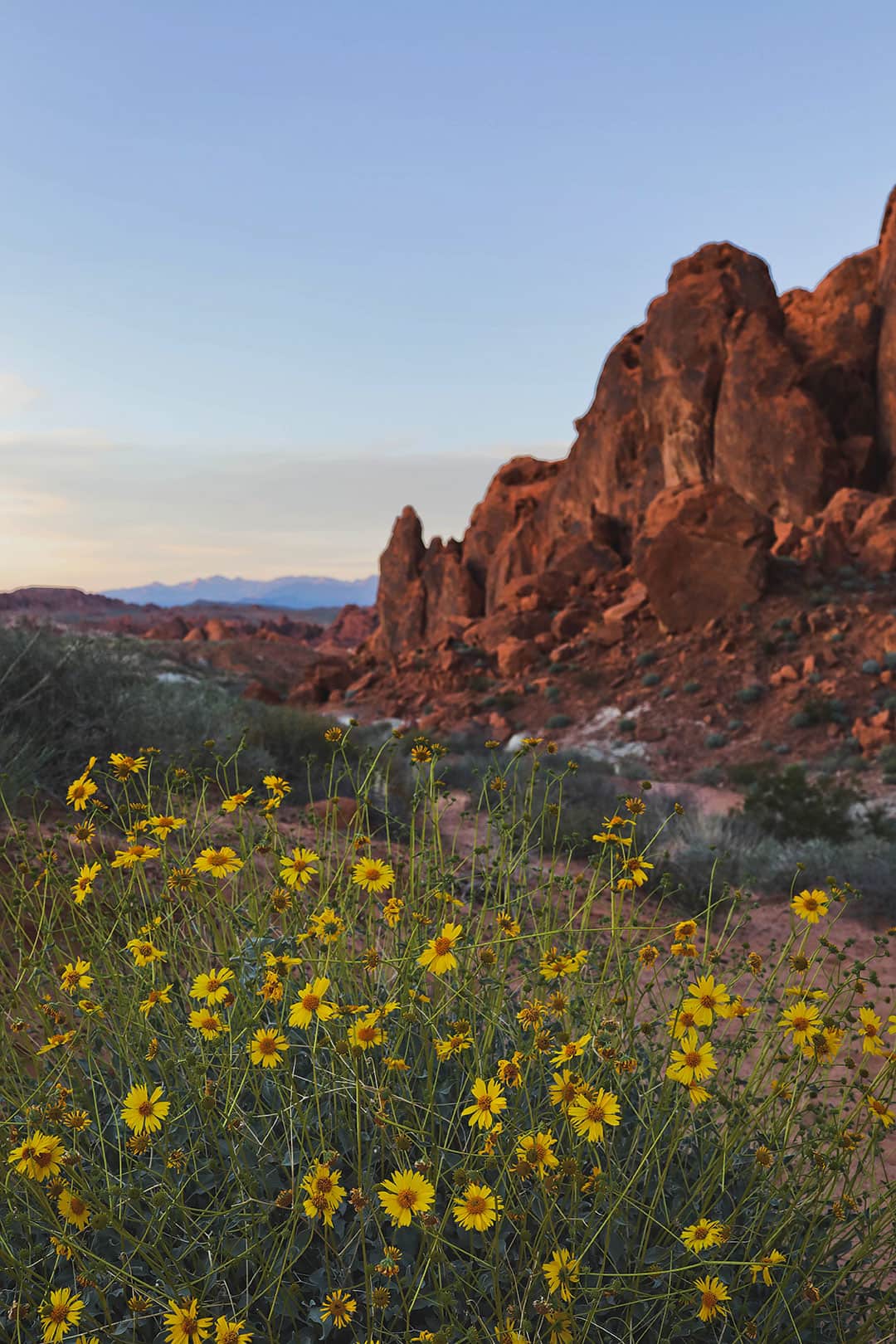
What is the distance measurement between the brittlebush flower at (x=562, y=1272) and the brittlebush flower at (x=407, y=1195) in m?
0.30

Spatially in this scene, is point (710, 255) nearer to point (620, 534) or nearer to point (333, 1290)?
point (620, 534)

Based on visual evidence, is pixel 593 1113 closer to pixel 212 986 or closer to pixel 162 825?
pixel 212 986

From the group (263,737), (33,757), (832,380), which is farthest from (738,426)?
(33,757)

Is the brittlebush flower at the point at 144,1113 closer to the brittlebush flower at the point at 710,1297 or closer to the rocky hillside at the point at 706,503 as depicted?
the brittlebush flower at the point at 710,1297

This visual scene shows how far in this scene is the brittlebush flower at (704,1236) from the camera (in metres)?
1.62

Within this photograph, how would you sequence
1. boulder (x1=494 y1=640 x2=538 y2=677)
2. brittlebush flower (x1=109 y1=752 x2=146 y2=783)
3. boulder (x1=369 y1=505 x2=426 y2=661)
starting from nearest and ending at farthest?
brittlebush flower (x1=109 y1=752 x2=146 y2=783) → boulder (x1=494 y1=640 x2=538 y2=677) → boulder (x1=369 y1=505 x2=426 y2=661)

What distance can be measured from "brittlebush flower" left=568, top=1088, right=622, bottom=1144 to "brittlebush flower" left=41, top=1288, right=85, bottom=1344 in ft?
3.07

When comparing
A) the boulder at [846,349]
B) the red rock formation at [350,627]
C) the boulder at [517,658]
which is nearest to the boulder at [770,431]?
the boulder at [846,349]

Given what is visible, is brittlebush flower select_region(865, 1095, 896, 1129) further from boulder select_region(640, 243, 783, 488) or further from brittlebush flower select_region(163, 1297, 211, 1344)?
boulder select_region(640, 243, 783, 488)

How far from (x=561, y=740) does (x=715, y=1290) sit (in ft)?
68.5

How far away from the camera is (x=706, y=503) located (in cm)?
2475

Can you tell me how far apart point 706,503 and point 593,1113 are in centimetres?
2475

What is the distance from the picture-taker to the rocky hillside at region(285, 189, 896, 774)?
80.8 ft

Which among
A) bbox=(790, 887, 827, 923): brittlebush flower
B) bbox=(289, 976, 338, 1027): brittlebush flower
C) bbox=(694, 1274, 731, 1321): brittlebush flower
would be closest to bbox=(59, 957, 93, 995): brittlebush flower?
bbox=(289, 976, 338, 1027): brittlebush flower
